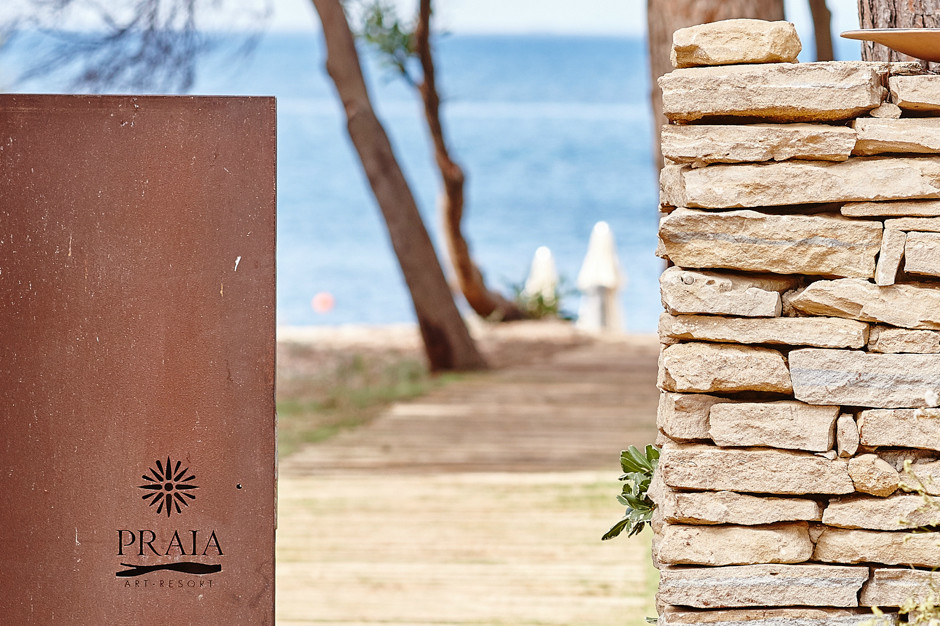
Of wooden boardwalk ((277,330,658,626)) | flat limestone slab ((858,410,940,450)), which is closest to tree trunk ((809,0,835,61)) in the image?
wooden boardwalk ((277,330,658,626))

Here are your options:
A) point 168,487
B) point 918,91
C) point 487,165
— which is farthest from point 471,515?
point 487,165

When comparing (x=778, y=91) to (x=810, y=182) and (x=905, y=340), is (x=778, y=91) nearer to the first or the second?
(x=810, y=182)

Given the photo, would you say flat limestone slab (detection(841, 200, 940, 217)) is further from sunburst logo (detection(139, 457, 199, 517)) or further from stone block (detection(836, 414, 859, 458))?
sunburst logo (detection(139, 457, 199, 517))

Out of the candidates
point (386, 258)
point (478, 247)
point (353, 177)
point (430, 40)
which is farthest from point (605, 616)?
point (353, 177)

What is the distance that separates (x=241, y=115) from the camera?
2.01 metres

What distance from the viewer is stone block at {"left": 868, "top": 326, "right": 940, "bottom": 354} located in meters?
1.88

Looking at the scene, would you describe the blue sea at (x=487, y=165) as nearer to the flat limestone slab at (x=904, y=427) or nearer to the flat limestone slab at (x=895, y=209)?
the flat limestone slab at (x=895, y=209)

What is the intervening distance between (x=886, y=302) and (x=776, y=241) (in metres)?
0.21

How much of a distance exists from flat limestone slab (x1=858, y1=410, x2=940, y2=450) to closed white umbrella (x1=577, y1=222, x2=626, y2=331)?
7165mm

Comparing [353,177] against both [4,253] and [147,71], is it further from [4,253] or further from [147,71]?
[4,253]

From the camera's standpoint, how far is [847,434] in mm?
1901

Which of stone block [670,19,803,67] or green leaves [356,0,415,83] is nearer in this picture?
stone block [670,19,803,67]

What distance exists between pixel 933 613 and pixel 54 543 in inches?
60.9

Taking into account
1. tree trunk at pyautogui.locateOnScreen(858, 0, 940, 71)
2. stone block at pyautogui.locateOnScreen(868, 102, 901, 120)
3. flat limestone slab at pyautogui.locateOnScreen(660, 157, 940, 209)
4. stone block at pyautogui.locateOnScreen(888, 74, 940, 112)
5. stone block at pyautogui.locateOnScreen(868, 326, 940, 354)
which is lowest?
stone block at pyautogui.locateOnScreen(868, 326, 940, 354)
